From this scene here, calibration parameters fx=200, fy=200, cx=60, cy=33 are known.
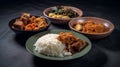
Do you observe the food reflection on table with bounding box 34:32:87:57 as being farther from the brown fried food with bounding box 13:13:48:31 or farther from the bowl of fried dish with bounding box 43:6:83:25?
the bowl of fried dish with bounding box 43:6:83:25

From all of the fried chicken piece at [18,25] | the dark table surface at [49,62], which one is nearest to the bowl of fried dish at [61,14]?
the dark table surface at [49,62]

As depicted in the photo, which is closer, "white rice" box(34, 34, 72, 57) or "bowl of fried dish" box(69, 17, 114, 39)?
"white rice" box(34, 34, 72, 57)

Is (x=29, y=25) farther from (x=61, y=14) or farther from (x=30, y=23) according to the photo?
(x=61, y=14)

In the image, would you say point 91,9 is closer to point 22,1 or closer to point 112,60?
point 22,1

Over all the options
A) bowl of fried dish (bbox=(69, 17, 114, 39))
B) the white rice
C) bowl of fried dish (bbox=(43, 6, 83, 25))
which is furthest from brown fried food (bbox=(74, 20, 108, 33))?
the white rice

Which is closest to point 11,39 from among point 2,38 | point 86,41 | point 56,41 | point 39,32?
point 2,38

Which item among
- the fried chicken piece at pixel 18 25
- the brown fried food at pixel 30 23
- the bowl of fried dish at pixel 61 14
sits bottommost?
the bowl of fried dish at pixel 61 14

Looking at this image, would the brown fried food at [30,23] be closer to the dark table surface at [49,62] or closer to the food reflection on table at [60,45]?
the dark table surface at [49,62]
